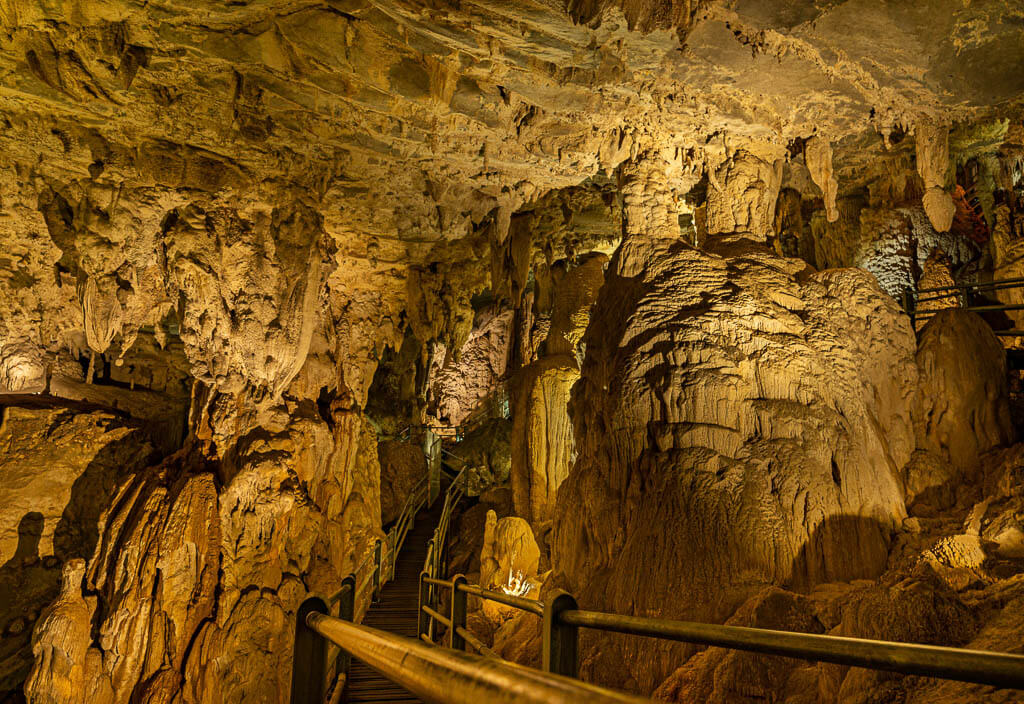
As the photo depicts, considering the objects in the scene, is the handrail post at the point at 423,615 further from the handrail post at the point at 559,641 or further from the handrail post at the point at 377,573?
the handrail post at the point at 377,573

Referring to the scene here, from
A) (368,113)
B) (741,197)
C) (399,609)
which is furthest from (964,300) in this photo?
(399,609)

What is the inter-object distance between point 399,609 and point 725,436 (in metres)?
6.21

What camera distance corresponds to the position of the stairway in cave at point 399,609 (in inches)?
208

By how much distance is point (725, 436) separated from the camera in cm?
587

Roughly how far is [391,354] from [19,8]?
41.6 ft

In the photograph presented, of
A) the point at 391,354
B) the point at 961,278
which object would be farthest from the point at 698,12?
the point at 391,354

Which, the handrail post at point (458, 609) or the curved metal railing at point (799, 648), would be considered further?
the handrail post at point (458, 609)

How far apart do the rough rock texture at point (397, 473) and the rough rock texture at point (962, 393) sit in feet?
33.8

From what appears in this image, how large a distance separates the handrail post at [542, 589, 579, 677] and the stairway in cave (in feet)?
12.2

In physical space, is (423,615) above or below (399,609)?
above

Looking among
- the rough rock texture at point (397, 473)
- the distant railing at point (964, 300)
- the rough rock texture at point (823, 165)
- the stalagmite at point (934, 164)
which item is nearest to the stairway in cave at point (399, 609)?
the rough rock texture at point (397, 473)

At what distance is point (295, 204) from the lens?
30.5ft

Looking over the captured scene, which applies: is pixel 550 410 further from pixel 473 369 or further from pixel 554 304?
pixel 473 369

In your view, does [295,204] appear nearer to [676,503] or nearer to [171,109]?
[171,109]
